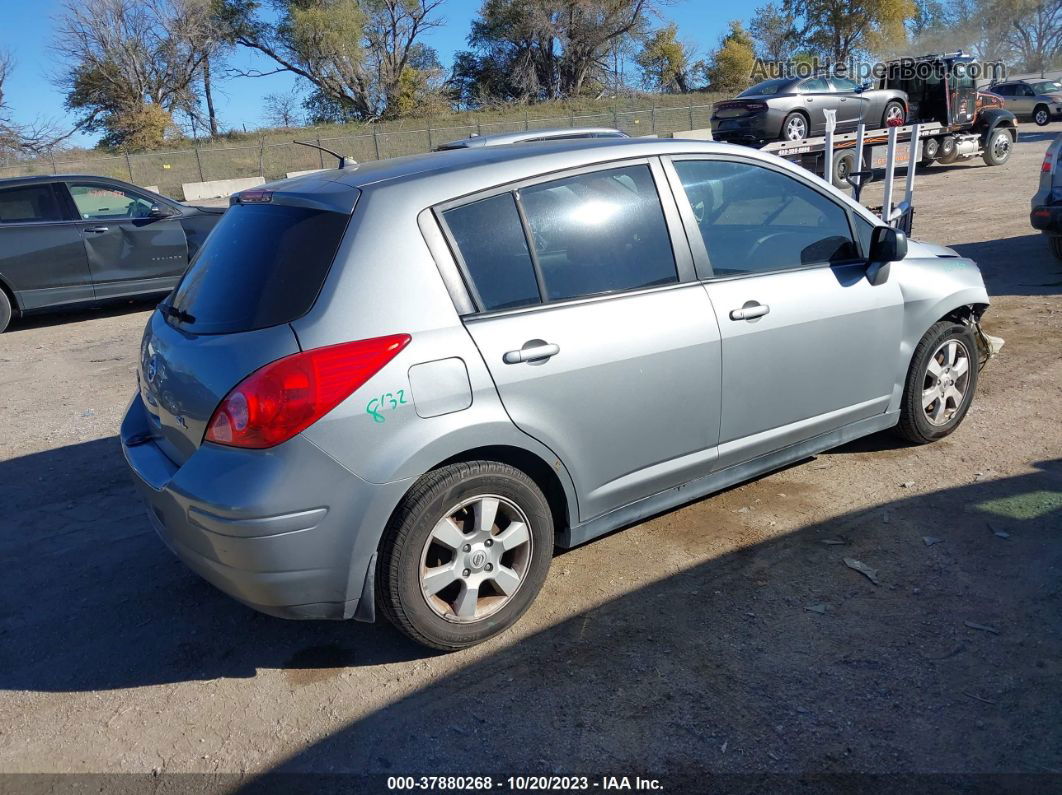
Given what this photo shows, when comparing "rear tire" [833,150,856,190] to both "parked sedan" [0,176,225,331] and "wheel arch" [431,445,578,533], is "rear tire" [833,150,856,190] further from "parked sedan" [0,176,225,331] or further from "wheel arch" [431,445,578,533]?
"wheel arch" [431,445,578,533]

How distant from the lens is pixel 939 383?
4.84m

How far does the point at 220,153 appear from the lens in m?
40.8

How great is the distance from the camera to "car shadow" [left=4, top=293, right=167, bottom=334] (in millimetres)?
10508

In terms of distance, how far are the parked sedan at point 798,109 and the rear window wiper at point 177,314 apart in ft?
53.2

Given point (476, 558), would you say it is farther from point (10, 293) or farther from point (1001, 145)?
point (1001, 145)

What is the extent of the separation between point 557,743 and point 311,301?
1659 mm

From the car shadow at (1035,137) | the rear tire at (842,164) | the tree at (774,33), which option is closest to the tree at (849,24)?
the tree at (774,33)

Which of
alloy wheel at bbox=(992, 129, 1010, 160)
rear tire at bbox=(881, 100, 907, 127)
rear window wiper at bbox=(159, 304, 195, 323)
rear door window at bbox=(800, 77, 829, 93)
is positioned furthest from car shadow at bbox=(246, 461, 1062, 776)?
alloy wheel at bbox=(992, 129, 1010, 160)

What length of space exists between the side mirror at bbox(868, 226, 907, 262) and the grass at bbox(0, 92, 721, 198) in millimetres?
36261

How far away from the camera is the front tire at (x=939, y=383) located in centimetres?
468

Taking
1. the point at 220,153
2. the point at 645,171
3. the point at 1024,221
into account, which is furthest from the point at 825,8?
the point at 645,171

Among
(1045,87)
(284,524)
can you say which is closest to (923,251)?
(284,524)

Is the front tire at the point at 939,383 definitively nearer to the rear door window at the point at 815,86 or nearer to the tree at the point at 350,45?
the rear door window at the point at 815,86

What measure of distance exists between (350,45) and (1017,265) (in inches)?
2108
